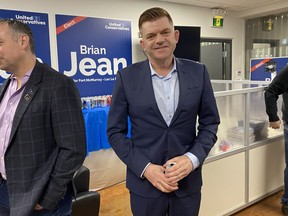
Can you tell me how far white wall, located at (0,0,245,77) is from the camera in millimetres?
3459

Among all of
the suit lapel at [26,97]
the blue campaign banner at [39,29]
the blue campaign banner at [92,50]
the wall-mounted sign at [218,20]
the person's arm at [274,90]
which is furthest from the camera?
the wall-mounted sign at [218,20]

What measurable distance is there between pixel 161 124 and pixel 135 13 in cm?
337

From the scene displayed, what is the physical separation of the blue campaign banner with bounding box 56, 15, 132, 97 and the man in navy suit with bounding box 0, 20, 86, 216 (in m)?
2.45

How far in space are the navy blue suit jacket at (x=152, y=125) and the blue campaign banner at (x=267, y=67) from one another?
2764 millimetres

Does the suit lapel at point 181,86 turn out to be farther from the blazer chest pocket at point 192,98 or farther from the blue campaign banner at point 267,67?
the blue campaign banner at point 267,67

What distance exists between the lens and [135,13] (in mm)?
4215

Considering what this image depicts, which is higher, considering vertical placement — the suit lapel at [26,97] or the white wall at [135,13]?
the white wall at [135,13]

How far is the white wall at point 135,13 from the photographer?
11.3 ft

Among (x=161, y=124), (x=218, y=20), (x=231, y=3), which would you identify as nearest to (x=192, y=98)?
(x=161, y=124)

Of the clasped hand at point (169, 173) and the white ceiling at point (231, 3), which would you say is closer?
the clasped hand at point (169, 173)

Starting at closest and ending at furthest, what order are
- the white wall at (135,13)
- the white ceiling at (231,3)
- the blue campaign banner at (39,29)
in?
the blue campaign banner at (39,29), the white wall at (135,13), the white ceiling at (231,3)

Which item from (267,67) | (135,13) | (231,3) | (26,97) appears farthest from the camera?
(231,3)

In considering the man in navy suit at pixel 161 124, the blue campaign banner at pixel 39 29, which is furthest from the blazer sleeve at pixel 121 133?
the blue campaign banner at pixel 39 29

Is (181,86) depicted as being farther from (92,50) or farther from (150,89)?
(92,50)
